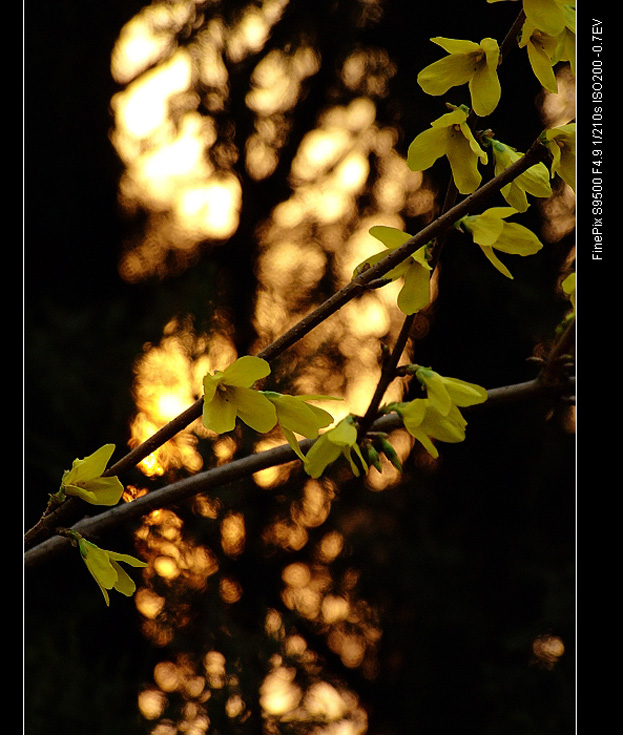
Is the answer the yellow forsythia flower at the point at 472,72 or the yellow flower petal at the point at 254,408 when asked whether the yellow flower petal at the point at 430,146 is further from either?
the yellow flower petal at the point at 254,408

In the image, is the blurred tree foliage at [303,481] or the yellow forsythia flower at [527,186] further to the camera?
the blurred tree foliage at [303,481]

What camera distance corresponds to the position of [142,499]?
434 mm

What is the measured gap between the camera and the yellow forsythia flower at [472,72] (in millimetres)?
372

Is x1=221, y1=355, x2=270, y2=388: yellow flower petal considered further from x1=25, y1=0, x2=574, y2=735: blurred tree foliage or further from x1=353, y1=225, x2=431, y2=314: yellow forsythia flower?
x1=25, y1=0, x2=574, y2=735: blurred tree foliage

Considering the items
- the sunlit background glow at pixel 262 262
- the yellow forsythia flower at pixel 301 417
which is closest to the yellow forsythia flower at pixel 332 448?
the yellow forsythia flower at pixel 301 417

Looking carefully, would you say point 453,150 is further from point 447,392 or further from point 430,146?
point 447,392

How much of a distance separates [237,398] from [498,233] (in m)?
0.17

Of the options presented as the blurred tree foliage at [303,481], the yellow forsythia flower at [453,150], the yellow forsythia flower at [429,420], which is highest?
the yellow forsythia flower at [453,150]

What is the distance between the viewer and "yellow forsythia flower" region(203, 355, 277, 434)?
0.37m

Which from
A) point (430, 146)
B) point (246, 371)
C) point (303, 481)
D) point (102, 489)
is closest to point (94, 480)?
point (102, 489)

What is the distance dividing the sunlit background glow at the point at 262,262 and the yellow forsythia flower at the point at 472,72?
740mm

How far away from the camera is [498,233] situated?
41cm
